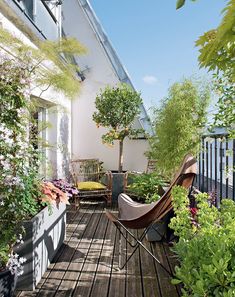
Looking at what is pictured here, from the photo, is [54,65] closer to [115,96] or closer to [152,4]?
[115,96]

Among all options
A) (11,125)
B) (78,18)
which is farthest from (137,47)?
(11,125)

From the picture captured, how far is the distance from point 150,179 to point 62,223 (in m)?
1.38

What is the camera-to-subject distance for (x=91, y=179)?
644 centimetres

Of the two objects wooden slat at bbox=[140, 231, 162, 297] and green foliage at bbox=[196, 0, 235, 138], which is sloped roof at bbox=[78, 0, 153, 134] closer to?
wooden slat at bbox=[140, 231, 162, 297]

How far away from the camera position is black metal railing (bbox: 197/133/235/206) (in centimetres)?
289

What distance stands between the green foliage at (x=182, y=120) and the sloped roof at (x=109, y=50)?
2.19m

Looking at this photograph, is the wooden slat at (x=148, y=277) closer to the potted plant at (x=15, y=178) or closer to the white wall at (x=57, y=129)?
the potted plant at (x=15, y=178)

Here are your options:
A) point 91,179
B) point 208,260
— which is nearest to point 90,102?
point 91,179

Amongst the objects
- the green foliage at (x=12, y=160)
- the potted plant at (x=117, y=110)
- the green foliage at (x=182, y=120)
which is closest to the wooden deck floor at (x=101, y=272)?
the green foliage at (x=12, y=160)

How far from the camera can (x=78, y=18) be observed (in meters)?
6.75

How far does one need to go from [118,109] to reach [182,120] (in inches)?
76.2

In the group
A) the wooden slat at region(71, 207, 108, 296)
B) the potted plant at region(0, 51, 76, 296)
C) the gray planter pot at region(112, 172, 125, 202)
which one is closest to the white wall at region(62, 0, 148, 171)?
Answer: the gray planter pot at region(112, 172, 125, 202)

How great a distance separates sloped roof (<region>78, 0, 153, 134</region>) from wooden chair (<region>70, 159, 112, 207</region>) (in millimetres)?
1407

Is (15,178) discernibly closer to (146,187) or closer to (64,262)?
(64,262)
